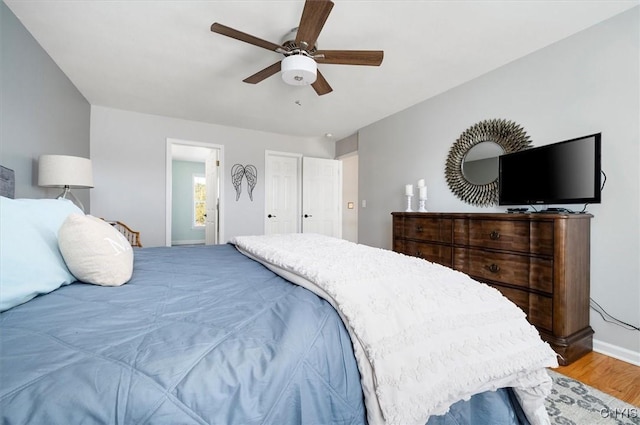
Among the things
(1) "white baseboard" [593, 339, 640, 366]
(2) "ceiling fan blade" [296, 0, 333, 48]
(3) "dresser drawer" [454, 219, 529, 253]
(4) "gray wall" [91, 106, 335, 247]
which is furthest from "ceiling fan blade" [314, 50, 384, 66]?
(4) "gray wall" [91, 106, 335, 247]

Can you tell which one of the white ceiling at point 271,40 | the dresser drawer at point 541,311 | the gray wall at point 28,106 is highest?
the white ceiling at point 271,40

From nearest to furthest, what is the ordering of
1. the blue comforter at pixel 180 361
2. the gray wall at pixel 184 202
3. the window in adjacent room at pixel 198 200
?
1. the blue comforter at pixel 180 361
2. the gray wall at pixel 184 202
3. the window in adjacent room at pixel 198 200

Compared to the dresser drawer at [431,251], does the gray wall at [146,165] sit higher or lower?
higher

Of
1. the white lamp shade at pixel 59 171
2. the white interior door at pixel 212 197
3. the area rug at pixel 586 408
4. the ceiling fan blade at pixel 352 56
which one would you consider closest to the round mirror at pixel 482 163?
the ceiling fan blade at pixel 352 56

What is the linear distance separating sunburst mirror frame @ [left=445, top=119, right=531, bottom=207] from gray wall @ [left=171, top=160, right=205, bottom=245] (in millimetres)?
6806

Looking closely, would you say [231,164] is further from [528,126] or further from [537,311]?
[537,311]

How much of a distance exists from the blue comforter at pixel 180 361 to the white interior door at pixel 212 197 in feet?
12.7

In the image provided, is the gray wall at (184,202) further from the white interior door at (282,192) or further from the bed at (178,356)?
the bed at (178,356)

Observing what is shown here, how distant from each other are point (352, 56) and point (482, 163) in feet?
5.81

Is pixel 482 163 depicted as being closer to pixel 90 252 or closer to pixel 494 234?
Result: pixel 494 234

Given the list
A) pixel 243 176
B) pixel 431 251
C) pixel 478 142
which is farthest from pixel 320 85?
pixel 243 176

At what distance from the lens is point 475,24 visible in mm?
2115

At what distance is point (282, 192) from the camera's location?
509 centimetres

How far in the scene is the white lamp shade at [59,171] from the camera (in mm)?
2287
